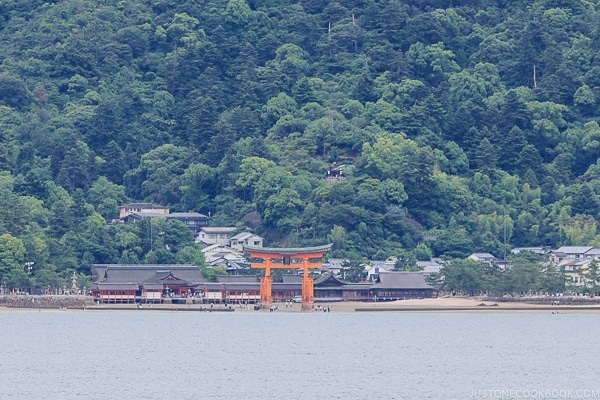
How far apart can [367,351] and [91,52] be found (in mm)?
66057

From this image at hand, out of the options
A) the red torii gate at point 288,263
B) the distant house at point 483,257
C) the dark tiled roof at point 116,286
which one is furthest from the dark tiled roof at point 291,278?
the distant house at point 483,257

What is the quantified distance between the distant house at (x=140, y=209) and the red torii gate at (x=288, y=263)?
22.1m

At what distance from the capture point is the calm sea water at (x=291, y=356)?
46594 mm

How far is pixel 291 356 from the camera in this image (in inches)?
2216

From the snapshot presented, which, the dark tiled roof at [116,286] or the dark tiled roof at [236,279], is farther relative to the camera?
the dark tiled roof at [236,279]

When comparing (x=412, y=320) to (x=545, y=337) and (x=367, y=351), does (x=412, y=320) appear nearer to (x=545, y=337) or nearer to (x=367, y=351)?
(x=545, y=337)

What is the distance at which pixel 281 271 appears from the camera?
3533 inches

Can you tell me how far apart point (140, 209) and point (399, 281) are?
23.3 meters

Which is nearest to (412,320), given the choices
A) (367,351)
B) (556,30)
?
(367,351)

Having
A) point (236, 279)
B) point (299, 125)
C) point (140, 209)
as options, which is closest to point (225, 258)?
point (236, 279)

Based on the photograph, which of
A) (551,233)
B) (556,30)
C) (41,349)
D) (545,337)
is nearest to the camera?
(41,349)

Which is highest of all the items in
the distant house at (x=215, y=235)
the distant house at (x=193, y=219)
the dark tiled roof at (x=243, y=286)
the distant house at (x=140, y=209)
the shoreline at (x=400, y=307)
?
the distant house at (x=140, y=209)

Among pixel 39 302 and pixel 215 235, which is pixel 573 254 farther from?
pixel 39 302

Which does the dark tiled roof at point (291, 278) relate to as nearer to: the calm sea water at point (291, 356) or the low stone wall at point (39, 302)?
the calm sea water at point (291, 356)
